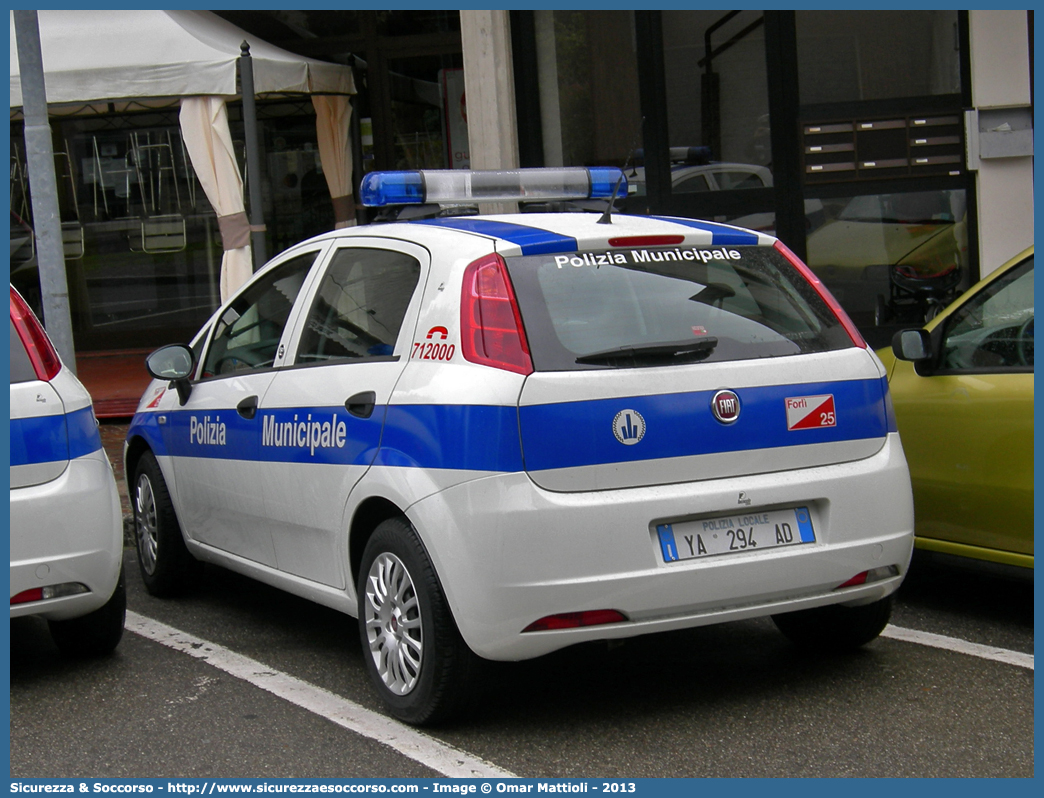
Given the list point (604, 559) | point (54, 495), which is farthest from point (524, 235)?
point (54, 495)

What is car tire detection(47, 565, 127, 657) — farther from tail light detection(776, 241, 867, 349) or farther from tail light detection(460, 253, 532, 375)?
tail light detection(776, 241, 867, 349)

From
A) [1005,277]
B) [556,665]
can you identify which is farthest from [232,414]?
[1005,277]

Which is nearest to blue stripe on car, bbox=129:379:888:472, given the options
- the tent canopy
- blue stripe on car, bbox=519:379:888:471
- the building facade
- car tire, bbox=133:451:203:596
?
blue stripe on car, bbox=519:379:888:471

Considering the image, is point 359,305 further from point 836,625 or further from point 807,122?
point 807,122

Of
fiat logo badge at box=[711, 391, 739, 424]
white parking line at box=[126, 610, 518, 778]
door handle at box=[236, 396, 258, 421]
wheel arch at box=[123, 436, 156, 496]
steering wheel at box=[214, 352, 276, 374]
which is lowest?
white parking line at box=[126, 610, 518, 778]

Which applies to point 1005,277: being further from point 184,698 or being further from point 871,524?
point 184,698

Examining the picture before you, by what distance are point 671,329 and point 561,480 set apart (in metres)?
0.63

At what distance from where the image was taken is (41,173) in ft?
23.6

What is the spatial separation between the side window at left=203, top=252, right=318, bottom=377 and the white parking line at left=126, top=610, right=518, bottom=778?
43.9 inches

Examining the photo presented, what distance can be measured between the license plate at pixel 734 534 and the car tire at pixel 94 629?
220cm

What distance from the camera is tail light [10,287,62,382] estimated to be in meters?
4.54

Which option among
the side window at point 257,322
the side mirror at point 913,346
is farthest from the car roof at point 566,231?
the side mirror at point 913,346

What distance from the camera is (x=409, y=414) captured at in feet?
13.0

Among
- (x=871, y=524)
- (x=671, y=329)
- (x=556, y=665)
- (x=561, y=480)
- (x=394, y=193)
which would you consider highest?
(x=394, y=193)
